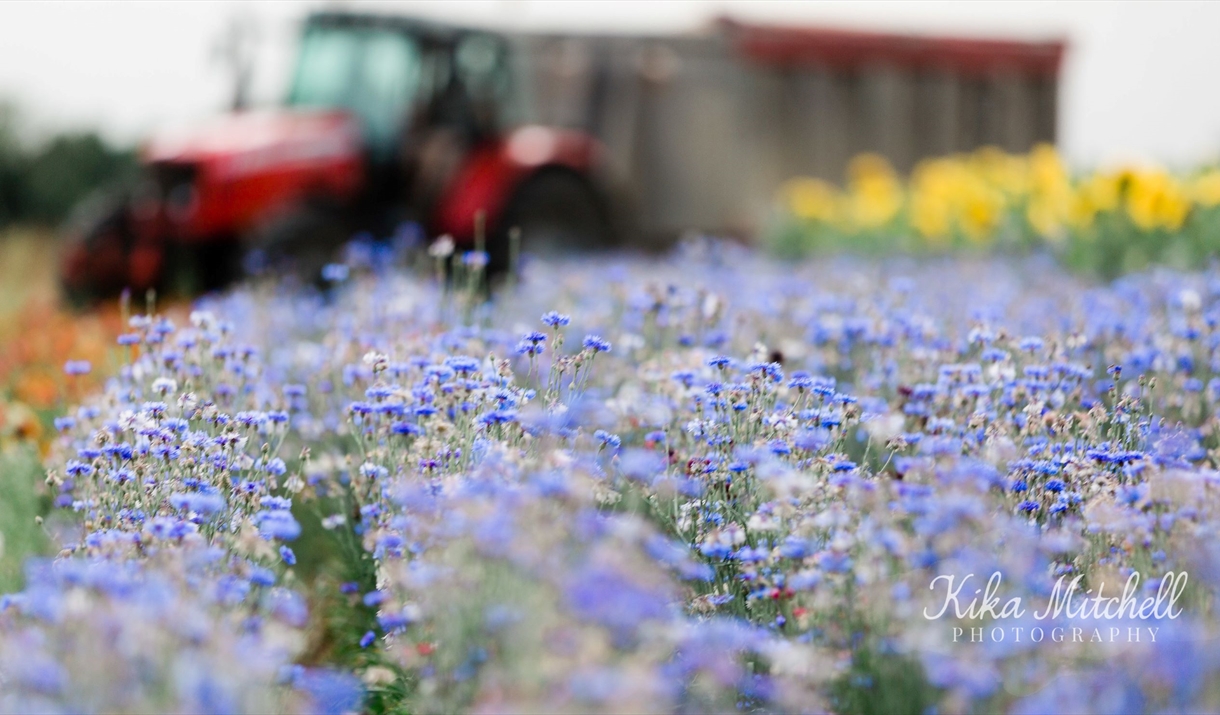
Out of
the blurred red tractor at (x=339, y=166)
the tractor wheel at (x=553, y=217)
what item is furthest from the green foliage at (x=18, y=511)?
the tractor wheel at (x=553, y=217)

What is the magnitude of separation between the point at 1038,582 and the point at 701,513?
3.37 ft

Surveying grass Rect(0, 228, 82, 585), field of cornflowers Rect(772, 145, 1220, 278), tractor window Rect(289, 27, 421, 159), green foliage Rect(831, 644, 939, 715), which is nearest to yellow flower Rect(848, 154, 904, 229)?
field of cornflowers Rect(772, 145, 1220, 278)

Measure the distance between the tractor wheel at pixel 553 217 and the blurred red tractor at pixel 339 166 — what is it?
33 millimetres

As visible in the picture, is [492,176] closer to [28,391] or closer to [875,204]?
[28,391]

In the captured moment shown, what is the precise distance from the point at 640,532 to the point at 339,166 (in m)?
7.54

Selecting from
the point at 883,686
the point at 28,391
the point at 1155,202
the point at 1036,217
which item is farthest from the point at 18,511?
the point at 1036,217

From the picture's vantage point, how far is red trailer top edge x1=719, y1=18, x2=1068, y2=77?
15531 millimetres

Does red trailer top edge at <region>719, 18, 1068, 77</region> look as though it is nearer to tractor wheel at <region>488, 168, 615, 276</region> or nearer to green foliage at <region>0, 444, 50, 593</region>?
tractor wheel at <region>488, 168, 615, 276</region>

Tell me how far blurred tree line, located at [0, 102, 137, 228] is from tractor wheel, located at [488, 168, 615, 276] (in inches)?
429

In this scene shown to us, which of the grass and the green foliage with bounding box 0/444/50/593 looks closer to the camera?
the green foliage with bounding box 0/444/50/593

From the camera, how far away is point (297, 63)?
973cm

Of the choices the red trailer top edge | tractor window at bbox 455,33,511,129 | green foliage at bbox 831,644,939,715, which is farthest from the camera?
the red trailer top edge

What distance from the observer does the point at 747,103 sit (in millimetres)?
15797

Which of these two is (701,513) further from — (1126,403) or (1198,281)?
(1198,281)
